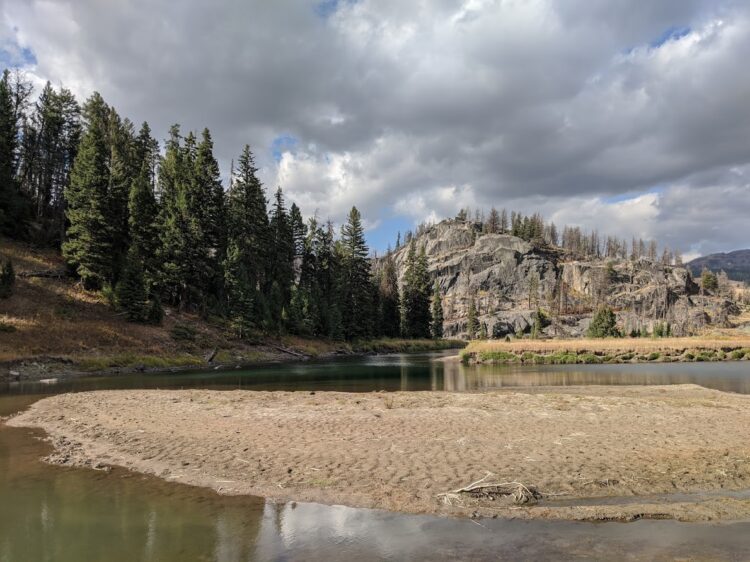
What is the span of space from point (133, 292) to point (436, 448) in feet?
167

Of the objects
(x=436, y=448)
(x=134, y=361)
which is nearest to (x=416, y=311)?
(x=134, y=361)

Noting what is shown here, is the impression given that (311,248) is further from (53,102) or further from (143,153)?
(53,102)

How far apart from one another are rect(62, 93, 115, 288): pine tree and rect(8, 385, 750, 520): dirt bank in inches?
1550

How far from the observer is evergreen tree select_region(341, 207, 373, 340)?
93188mm

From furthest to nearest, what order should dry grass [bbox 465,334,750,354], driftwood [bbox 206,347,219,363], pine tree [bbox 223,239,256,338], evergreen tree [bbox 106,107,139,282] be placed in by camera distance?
pine tree [bbox 223,239,256,338] → evergreen tree [bbox 106,107,139,282] → dry grass [bbox 465,334,750,354] → driftwood [bbox 206,347,219,363]

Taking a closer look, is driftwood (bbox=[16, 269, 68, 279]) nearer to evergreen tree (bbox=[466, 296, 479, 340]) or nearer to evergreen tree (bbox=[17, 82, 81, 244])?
evergreen tree (bbox=[17, 82, 81, 244])

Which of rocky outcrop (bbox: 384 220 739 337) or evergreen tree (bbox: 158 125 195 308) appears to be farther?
rocky outcrop (bbox: 384 220 739 337)

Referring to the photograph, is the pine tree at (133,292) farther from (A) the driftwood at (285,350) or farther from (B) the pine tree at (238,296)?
(A) the driftwood at (285,350)

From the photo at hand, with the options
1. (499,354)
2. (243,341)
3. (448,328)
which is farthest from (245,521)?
(448,328)

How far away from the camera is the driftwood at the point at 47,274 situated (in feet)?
176

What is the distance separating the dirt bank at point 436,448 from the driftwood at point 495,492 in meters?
0.04

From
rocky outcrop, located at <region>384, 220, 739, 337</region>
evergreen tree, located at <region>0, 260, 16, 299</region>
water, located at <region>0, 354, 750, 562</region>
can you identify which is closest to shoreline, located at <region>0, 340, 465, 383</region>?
evergreen tree, located at <region>0, 260, 16, 299</region>

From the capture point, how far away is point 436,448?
13305 mm

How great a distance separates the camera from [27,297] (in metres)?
48.6
